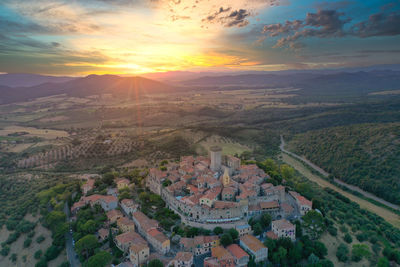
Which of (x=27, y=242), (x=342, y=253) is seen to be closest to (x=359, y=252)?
(x=342, y=253)

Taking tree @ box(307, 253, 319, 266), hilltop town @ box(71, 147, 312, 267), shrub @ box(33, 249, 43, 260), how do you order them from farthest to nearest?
shrub @ box(33, 249, 43, 260), tree @ box(307, 253, 319, 266), hilltop town @ box(71, 147, 312, 267)

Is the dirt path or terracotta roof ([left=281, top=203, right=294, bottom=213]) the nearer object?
terracotta roof ([left=281, top=203, right=294, bottom=213])

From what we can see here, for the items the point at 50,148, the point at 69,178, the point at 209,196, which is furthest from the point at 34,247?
the point at 50,148

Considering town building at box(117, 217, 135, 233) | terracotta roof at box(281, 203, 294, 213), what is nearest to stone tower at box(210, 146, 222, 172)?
terracotta roof at box(281, 203, 294, 213)

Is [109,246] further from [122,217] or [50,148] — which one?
[50,148]

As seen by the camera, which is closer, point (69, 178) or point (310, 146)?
point (69, 178)

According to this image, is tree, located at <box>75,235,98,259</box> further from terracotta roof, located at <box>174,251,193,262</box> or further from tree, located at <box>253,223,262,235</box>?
tree, located at <box>253,223,262,235</box>

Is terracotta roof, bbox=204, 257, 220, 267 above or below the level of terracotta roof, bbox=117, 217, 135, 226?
above
